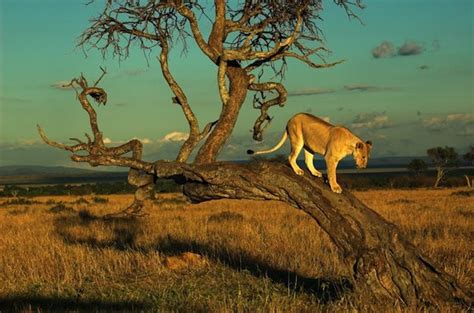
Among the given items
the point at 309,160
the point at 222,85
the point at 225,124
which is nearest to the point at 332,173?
the point at 309,160

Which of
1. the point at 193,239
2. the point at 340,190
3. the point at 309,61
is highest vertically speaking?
the point at 309,61

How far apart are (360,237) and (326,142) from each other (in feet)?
4.52

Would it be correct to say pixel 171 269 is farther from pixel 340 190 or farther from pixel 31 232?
pixel 31 232

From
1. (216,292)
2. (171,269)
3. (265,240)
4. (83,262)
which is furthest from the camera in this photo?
(265,240)

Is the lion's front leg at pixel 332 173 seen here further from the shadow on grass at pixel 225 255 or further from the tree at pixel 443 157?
the tree at pixel 443 157


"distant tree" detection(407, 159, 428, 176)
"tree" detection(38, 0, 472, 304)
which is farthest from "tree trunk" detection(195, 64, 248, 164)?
"distant tree" detection(407, 159, 428, 176)

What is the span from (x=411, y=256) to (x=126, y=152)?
431 cm

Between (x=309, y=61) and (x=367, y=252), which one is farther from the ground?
(x=309, y=61)

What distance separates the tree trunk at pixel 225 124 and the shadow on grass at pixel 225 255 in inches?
87.4

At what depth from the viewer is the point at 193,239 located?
16109 millimetres

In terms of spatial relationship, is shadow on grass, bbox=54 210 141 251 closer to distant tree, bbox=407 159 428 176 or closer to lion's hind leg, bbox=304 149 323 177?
lion's hind leg, bbox=304 149 323 177

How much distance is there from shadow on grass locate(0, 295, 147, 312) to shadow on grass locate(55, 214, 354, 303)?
236cm

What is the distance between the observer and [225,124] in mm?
9367

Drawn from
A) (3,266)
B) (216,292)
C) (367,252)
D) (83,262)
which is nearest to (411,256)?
(367,252)
